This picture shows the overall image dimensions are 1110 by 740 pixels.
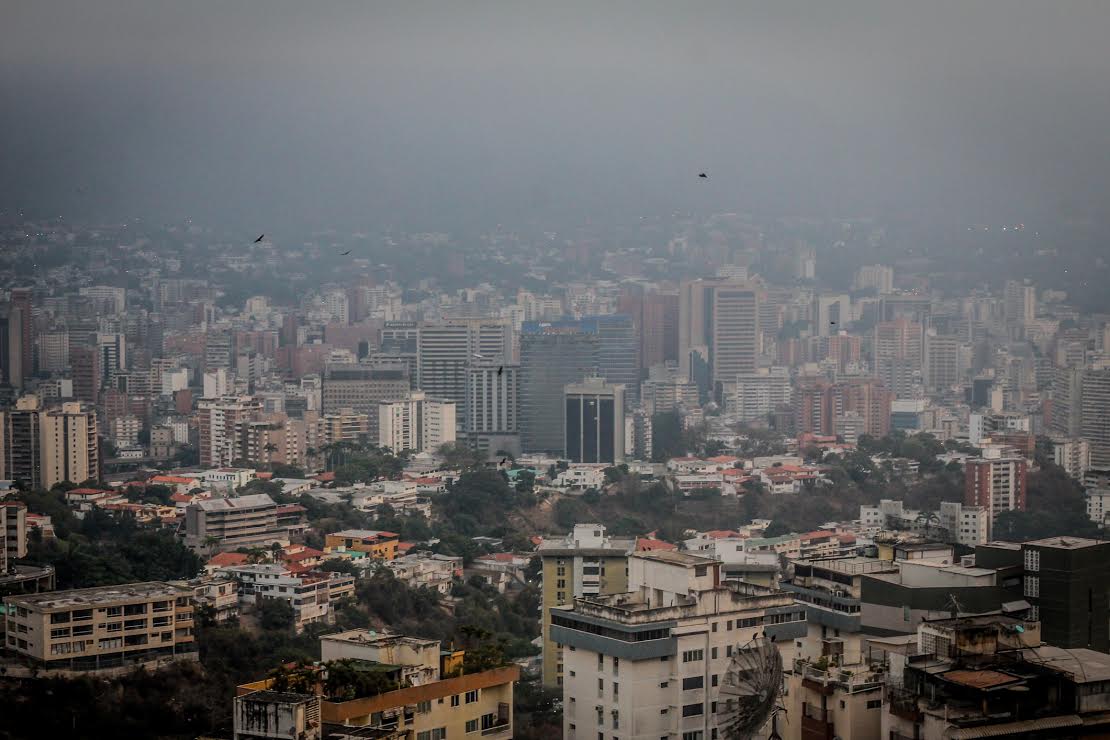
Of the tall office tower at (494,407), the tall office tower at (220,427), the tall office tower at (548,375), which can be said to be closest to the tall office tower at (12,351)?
the tall office tower at (220,427)

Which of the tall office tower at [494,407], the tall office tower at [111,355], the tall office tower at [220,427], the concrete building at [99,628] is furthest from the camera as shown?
the tall office tower at [111,355]

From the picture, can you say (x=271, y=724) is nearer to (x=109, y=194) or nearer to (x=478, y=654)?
(x=478, y=654)

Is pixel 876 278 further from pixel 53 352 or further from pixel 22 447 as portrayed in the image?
pixel 22 447

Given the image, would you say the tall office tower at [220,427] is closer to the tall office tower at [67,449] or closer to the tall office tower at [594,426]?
the tall office tower at [67,449]

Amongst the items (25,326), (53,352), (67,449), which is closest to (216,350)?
(53,352)

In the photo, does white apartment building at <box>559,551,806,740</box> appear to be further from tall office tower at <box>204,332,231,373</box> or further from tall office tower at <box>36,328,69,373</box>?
tall office tower at <box>204,332,231,373</box>

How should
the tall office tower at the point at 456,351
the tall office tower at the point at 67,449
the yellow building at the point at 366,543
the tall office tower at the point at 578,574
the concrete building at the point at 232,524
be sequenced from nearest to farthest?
the tall office tower at the point at 578,574
the concrete building at the point at 232,524
the yellow building at the point at 366,543
the tall office tower at the point at 67,449
the tall office tower at the point at 456,351

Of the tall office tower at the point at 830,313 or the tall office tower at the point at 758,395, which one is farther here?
the tall office tower at the point at 830,313

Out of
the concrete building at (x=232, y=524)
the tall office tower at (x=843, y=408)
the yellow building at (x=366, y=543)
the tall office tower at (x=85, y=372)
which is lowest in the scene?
the yellow building at (x=366, y=543)
